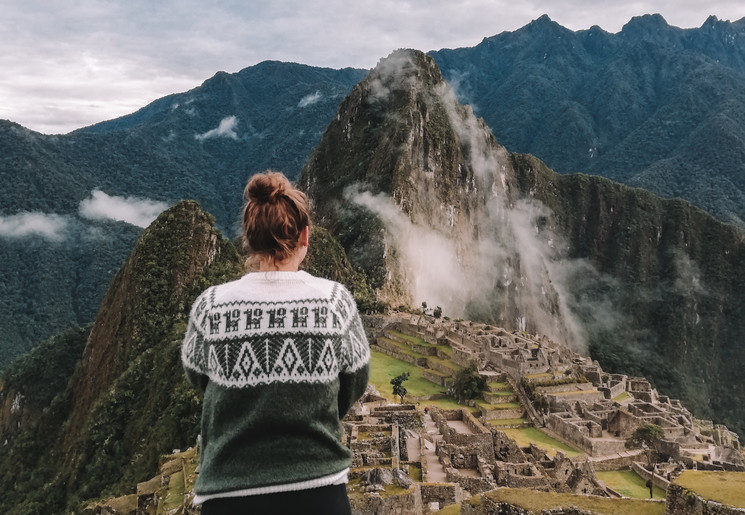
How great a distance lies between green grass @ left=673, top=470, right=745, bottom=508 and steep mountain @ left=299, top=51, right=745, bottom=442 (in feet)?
281

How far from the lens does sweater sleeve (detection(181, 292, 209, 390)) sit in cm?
378

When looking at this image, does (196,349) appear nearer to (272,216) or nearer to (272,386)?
(272,386)

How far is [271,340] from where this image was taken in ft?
12.0

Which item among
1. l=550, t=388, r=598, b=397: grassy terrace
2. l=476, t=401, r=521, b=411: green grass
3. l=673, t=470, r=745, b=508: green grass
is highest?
l=673, t=470, r=745, b=508: green grass

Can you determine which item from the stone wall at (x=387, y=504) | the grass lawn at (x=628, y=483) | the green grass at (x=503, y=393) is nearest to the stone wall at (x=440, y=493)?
the stone wall at (x=387, y=504)

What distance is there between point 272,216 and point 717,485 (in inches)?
353

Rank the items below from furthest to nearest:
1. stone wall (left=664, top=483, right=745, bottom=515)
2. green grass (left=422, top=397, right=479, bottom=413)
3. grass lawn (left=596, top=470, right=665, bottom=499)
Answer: green grass (left=422, top=397, right=479, bottom=413) → grass lawn (left=596, top=470, right=665, bottom=499) → stone wall (left=664, top=483, right=745, bottom=515)

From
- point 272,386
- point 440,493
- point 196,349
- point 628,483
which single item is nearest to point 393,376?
point 628,483

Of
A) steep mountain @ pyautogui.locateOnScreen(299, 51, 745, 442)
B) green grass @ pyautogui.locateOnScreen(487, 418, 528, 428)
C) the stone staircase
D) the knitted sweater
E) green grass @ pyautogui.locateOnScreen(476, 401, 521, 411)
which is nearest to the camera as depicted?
the knitted sweater

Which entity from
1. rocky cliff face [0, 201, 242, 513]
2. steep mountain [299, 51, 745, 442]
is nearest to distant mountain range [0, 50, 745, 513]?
rocky cliff face [0, 201, 242, 513]

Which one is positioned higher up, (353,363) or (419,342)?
(419,342)

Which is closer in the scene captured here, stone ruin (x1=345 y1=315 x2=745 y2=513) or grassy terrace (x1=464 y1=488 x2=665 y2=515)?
grassy terrace (x1=464 y1=488 x2=665 y2=515)

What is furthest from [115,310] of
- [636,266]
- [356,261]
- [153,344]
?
[636,266]

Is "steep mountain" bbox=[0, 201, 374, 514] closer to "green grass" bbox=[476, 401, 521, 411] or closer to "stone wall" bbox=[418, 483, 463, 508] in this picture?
"green grass" bbox=[476, 401, 521, 411]
